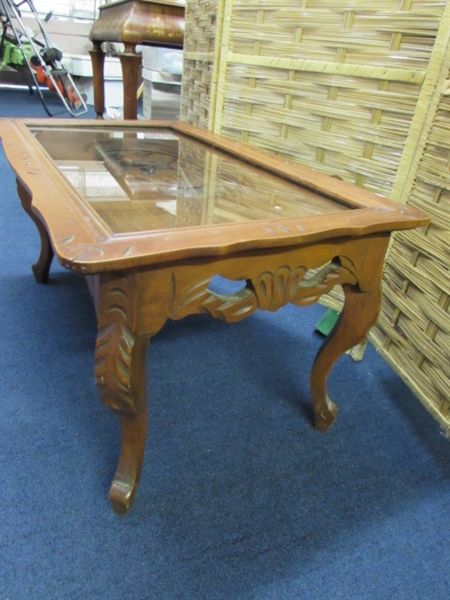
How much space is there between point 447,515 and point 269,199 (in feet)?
2.21

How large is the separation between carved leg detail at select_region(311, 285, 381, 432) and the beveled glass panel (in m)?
0.16

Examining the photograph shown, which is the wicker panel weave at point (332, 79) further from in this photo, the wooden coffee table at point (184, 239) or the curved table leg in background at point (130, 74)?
the curved table leg in background at point (130, 74)

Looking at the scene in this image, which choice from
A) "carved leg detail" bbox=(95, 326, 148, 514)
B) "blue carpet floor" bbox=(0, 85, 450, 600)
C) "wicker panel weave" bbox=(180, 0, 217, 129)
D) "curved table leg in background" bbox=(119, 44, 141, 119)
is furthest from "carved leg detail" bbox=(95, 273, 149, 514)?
"curved table leg in background" bbox=(119, 44, 141, 119)

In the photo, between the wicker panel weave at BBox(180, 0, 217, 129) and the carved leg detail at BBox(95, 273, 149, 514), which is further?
the wicker panel weave at BBox(180, 0, 217, 129)

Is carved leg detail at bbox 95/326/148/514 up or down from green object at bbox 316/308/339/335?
up

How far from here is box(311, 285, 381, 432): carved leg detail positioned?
752 millimetres

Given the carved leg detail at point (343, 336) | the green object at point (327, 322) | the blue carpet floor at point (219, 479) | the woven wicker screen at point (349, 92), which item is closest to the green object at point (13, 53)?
the woven wicker screen at point (349, 92)

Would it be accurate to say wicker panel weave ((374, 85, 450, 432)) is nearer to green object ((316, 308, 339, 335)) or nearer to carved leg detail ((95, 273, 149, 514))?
green object ((316, 308, 339, 335))

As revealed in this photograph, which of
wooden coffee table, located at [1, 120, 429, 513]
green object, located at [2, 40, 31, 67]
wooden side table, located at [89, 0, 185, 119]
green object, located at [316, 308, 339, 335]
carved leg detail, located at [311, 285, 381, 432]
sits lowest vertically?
green object, located at [316, 308, 339, 335]

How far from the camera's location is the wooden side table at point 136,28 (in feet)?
5.22

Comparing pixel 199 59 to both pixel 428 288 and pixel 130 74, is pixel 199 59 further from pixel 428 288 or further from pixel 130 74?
pixel 428 288

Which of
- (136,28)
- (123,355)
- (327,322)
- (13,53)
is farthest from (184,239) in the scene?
(13,53)

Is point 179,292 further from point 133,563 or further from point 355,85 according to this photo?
point 355,85

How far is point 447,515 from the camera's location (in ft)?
2.62
